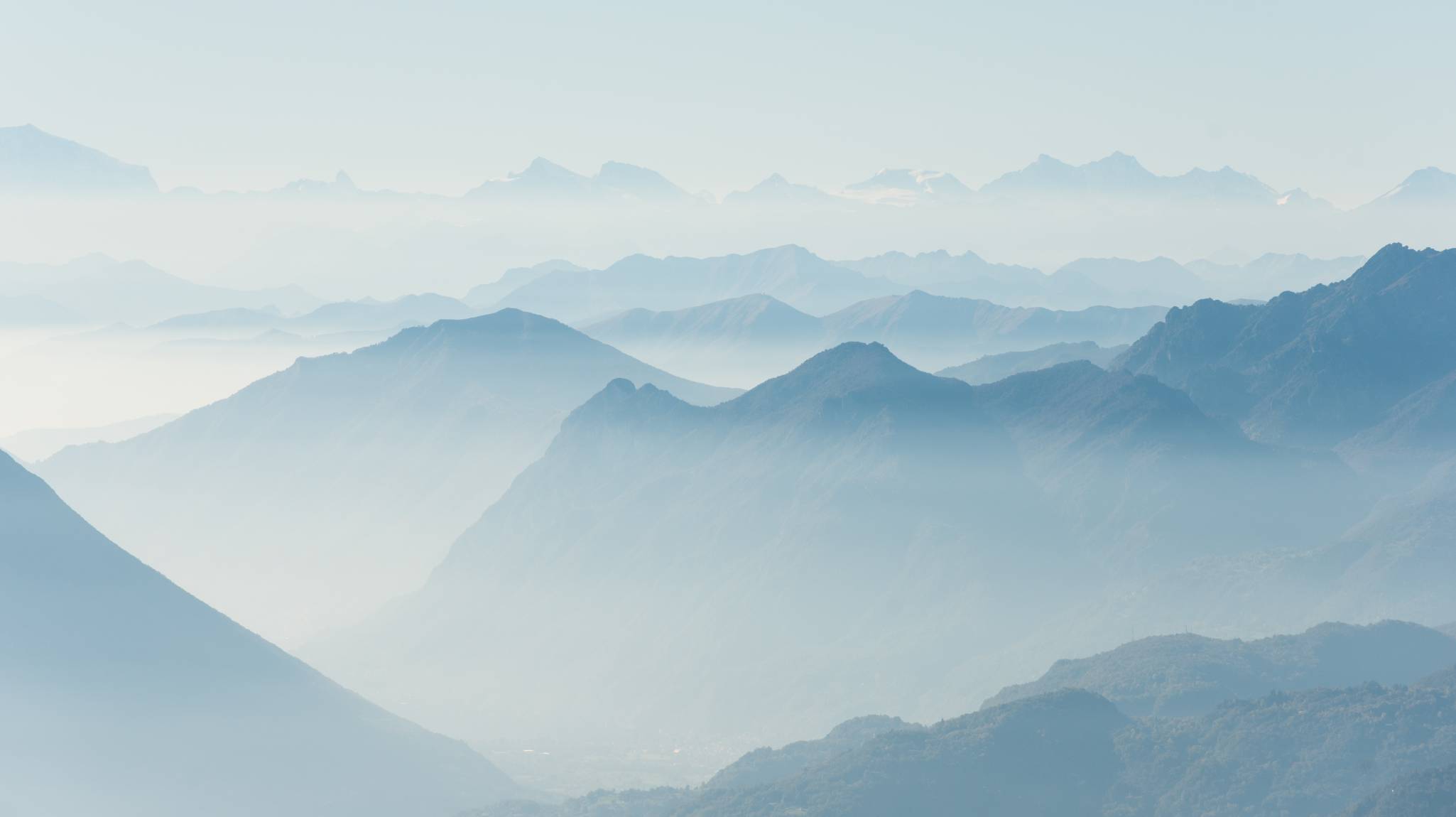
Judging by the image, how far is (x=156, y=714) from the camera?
153 metres

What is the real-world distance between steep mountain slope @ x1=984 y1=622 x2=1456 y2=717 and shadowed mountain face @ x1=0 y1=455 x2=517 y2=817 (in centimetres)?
5862

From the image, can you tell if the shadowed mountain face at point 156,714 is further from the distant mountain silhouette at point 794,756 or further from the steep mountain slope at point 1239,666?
the steep mountain slope at point 1239,666

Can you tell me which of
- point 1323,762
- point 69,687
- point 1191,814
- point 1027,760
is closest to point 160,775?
point 69,687

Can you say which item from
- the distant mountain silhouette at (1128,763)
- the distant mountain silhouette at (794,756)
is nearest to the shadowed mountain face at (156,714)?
the distant mountain silhouette at (794,756)

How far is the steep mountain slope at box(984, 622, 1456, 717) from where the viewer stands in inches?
6166

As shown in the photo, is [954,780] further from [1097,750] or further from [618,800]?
[618,800]

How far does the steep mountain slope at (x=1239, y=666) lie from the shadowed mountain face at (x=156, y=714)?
5862 cm

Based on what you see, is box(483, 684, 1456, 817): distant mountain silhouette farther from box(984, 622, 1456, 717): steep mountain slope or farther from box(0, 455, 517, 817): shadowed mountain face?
box(0, 455, 517, 817): shadowed mountain face

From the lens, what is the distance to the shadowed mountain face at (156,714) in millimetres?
146125

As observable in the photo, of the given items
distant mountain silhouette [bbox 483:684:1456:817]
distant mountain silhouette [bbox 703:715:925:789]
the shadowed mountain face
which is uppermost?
the shadowed mountain face

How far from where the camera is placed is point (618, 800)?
148 metres

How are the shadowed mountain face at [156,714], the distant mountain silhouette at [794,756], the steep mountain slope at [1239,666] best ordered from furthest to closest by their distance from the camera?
1. the steep mountain slope at [1239,666]
2. the distant mountain silhouette at [794,756]
3. the shadowed mountain face at [156,714]

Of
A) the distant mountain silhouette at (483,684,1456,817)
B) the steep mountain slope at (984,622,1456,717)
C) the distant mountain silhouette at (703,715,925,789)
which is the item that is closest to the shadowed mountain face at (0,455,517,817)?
the distant mountain silhouette at (703,715,925,789)

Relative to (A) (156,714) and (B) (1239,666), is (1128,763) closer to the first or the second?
(B) (1239,666)
